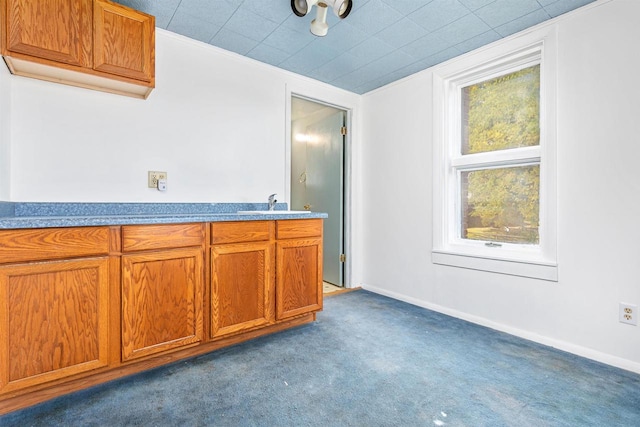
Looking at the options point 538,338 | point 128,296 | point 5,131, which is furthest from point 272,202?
point 538,338

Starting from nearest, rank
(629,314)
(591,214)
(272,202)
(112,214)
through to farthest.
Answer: (629,314)
(591,214)
(112,214)
(272,202)

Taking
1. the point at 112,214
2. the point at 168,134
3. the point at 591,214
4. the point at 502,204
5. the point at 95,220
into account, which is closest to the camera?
the point at 95,220

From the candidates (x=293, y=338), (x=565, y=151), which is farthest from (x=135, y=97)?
(x=565, y=151)

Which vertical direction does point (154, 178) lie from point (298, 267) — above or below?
above

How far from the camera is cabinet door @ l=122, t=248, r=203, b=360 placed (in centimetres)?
160

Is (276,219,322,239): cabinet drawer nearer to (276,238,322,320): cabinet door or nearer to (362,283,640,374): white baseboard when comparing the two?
(276,238,322,320): cabinet door

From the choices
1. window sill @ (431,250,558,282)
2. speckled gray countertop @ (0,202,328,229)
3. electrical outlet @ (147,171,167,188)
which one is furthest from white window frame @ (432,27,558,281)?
electrical outlet @ (147,171,167,188)

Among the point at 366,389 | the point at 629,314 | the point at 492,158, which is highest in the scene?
the point at 492,158

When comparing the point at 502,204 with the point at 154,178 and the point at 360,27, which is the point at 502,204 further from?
the point at 154,178

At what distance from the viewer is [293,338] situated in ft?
7.20

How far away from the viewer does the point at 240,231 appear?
2.02 metres

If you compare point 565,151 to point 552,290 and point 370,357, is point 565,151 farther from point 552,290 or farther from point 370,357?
point 370,357

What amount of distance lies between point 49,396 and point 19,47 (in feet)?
5.63

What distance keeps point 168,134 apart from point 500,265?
2.64m
